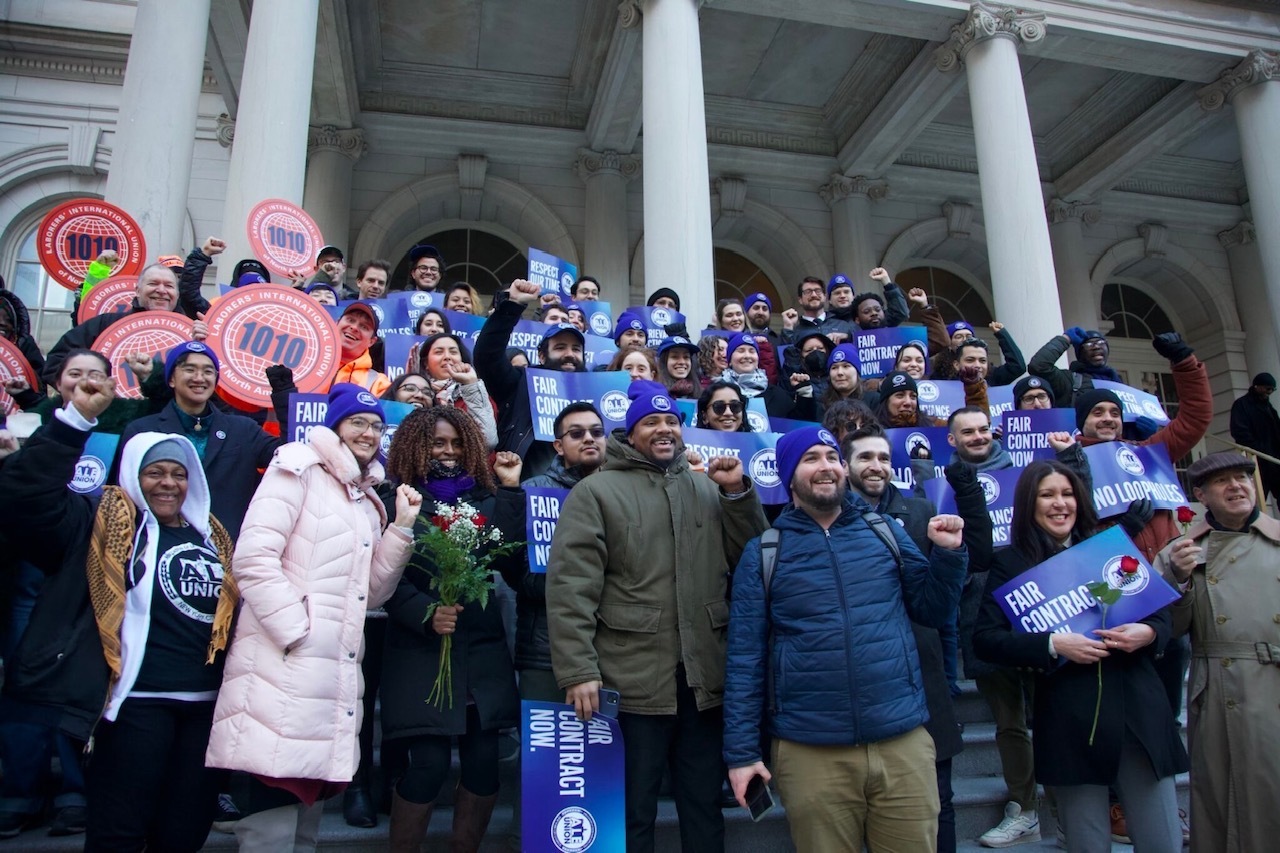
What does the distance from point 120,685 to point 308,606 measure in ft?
2.20

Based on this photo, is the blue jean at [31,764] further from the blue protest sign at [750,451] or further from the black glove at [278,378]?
the blue protest sign at [750,451]

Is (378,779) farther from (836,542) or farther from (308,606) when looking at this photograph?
(836,542)

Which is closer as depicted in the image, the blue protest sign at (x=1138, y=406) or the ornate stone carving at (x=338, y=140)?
the blue protest sign at (x=1138, y=406)

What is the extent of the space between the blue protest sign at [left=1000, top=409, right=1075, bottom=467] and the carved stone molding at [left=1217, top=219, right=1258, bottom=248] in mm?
16534

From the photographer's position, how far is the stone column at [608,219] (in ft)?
49.1

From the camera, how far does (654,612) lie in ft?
11.2

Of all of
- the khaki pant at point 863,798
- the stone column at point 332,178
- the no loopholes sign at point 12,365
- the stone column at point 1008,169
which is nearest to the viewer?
the khaki pant at point 863,798

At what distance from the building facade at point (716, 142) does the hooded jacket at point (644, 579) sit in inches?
233

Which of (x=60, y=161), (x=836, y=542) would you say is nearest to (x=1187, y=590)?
(x=836, y=542)

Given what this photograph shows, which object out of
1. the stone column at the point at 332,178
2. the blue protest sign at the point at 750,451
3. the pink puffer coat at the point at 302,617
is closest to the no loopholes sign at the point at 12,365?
the pink puffer coat at the point at 302,617

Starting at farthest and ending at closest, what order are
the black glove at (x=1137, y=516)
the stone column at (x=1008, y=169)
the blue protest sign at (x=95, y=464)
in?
the stone column at (x=1008, y=169)
the black glove at (x=1137, y=516)
the blue protest sign at (x=95, y=464)

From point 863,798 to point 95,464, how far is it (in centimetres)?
378

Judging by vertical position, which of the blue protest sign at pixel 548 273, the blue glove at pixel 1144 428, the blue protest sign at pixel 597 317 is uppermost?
the blue protest sign at pixel 548 273

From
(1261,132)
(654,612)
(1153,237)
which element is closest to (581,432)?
(654,612)
